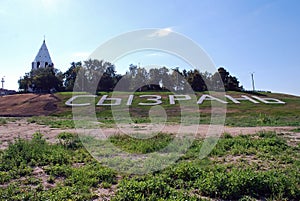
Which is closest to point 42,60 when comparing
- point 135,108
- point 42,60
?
point 42,60

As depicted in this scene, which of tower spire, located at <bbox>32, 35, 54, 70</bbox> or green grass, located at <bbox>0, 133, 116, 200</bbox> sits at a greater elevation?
tower spire, located at <bbox>32, 35, 54, 70</bbox>

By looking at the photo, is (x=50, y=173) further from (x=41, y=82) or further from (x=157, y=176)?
(x=41, y=82)

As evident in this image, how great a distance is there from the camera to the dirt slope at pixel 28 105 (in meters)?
34.0

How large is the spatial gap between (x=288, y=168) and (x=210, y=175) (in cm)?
215

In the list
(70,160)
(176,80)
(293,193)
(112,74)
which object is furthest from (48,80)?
(293,193)

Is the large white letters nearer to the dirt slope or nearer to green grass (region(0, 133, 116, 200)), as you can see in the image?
the dirt slope

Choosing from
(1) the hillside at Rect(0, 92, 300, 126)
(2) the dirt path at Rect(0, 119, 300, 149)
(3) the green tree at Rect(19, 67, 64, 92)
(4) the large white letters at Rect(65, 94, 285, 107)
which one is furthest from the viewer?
(3) the green tree at Rect(19, 67, 64, 92)

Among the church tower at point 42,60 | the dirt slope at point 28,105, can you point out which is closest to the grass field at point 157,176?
the dirt slope at point 28,105

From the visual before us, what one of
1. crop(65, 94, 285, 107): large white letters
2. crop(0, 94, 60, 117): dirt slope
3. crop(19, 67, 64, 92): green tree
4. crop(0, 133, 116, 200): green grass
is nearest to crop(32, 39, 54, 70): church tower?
crop(19, 67, 64, 92): green tree

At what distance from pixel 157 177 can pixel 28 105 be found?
37.4 metres

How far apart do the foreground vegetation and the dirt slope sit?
92.9 feet

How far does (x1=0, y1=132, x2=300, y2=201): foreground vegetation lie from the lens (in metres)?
4.80

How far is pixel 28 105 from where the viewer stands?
3847 centimetres

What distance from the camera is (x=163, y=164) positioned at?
680 centimetres
